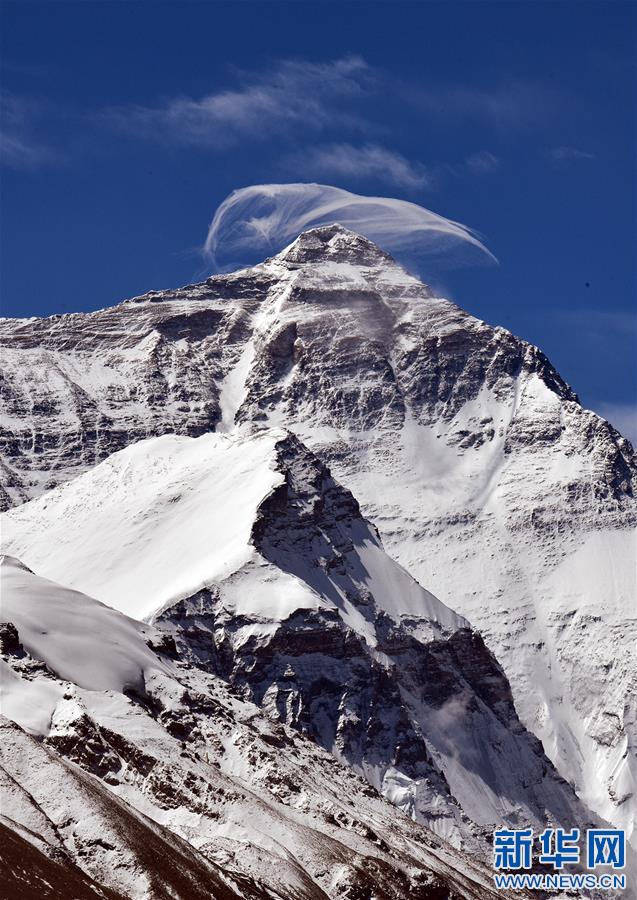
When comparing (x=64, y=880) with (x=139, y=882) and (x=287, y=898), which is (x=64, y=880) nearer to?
(x=139, y=882)

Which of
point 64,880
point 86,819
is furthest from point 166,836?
point 64,880

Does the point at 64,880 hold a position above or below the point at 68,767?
below

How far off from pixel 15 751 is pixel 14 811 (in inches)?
509

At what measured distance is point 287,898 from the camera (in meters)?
194

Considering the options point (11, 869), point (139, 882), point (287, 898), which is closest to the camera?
point (11, 869)

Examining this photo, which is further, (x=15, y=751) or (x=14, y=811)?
(x=15, y=751)

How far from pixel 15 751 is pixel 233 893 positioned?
72.8 ft

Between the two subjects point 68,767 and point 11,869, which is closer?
point 11,869

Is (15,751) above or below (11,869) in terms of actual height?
above

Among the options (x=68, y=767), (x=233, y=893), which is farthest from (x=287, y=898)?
(x=68, y=767)

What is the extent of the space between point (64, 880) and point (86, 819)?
1672 cm

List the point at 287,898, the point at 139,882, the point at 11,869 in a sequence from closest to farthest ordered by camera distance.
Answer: the point at 11,869
the point at 139,882
the point at 287,898

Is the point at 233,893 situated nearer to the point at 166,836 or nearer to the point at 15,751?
the point at 166,836

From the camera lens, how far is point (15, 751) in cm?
19738
